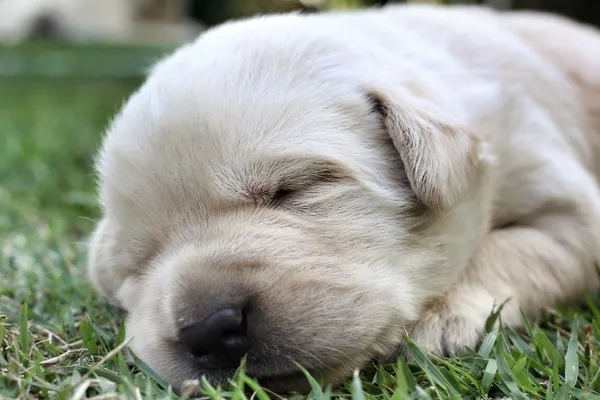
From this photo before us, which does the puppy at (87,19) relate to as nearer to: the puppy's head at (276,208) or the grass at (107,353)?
the grass at (107,353)

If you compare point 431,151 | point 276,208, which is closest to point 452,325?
point 431,151

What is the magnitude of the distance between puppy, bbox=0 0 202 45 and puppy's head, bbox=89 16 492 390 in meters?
18.9

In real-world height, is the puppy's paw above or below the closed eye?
below

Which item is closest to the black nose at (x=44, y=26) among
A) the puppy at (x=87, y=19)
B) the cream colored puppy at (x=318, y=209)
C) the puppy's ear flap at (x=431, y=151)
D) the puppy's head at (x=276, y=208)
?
the puppy at (x=87, y=19)

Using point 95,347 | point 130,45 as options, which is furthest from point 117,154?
point 130,45

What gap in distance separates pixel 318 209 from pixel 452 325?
649mm

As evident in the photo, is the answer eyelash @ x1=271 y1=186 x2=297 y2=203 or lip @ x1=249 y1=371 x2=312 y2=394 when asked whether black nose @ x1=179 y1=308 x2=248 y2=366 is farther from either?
eyelash @ x1=271 y1=186 x2=297 y2=203

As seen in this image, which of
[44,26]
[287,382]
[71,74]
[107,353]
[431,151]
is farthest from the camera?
[44,26]

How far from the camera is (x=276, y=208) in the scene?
2.50m

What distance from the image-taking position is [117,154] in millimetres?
2668

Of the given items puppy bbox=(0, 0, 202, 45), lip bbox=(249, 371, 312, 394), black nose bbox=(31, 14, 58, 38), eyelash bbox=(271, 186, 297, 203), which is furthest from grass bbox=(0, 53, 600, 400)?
black nose bbox=(31, 14, 58, 38)

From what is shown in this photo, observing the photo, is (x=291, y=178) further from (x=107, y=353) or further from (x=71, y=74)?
(x=71, y=74)

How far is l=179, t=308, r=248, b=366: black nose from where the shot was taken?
6.77 feet

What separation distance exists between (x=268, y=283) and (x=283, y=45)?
1.09 metres
